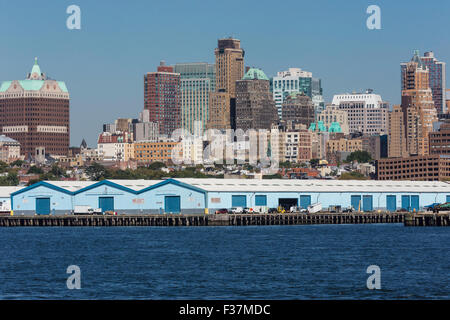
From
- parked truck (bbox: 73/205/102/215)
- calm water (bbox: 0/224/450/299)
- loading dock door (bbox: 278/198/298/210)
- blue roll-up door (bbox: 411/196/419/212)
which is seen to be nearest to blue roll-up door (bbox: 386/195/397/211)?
blue roll-up door (bbox: 411/196/419/212)

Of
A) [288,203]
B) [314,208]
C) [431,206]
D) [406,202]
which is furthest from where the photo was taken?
[406,202]

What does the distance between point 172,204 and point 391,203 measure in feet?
107

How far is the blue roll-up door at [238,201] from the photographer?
126938mm

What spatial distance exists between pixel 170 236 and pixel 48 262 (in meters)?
31.3

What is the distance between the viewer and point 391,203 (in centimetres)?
13738

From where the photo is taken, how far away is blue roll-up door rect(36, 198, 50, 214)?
128m

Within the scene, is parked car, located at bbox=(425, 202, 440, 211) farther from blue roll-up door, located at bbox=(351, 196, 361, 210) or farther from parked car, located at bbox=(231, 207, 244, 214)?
parked car, located at bbox=(231, 207, 244, 214)

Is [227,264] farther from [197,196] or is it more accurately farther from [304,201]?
[304,201]

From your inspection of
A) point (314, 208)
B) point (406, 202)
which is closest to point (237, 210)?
point (314, 208)
